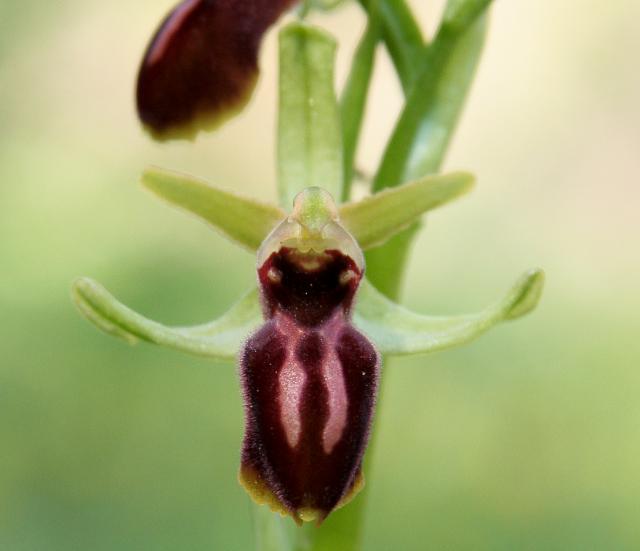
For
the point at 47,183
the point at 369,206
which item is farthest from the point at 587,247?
the point at 369,206

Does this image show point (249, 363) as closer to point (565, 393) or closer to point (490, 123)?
point (565, 393)

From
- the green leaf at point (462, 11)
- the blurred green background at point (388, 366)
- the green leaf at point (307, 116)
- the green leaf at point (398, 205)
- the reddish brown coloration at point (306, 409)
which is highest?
the green leaf at point (462, 11)

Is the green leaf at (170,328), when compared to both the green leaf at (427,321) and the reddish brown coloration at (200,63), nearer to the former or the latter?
the green leaf at (427,321)

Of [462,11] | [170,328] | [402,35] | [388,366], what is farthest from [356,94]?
[388,366]

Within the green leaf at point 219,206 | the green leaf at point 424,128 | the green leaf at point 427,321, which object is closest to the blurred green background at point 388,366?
the green leaf at point 424,128

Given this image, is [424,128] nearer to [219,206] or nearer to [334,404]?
[219,206]
